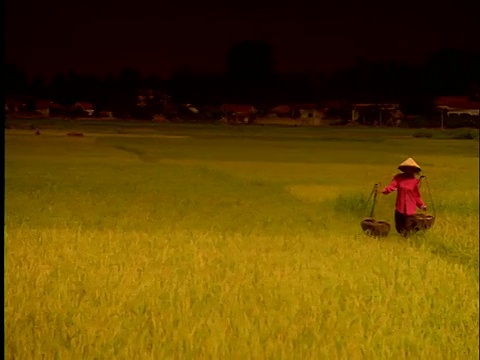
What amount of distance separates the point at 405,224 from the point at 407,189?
425mm

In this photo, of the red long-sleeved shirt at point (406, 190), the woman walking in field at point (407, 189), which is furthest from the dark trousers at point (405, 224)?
the red long-sleeved shirt at point (406, 190)

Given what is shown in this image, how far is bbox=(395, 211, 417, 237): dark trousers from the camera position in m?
6.70

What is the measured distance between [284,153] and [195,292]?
16089 millimetres

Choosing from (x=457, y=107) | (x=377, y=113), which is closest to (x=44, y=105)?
(x=377, y=113)

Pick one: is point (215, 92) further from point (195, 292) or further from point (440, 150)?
point (195, 292)

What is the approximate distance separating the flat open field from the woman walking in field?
23cm

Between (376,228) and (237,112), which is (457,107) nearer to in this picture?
(237,112)

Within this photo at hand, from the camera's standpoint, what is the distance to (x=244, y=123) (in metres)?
37.2

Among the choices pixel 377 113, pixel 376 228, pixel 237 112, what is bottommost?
pixel 237 112

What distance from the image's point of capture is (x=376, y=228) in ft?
22.4

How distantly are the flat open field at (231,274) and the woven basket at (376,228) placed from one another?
4.3 inches

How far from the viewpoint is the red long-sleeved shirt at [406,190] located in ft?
21.0

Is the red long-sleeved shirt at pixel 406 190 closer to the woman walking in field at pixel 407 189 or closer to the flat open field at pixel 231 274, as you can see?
the woman walking in field at pixel 407 189

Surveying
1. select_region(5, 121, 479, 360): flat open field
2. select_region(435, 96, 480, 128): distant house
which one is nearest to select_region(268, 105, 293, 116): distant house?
select_region(435, 96, 480, 128): distant house
